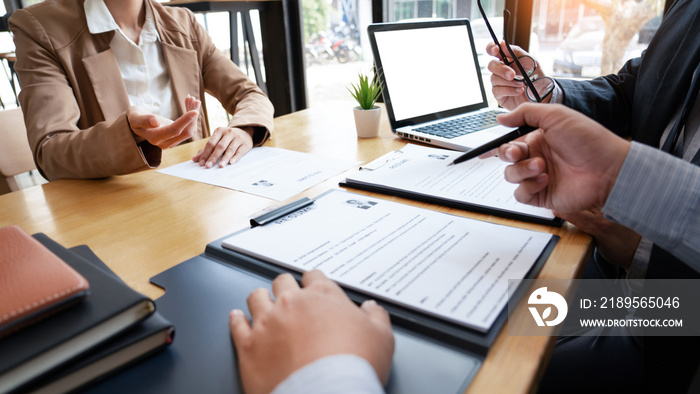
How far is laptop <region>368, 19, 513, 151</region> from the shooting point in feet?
3.60

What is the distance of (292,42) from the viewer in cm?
284

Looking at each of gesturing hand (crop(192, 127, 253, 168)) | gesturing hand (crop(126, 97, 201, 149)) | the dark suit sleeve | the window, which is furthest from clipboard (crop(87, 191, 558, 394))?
the window

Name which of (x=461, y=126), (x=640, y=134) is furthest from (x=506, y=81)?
(x=640, y=134)

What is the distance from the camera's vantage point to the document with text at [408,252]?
44cm

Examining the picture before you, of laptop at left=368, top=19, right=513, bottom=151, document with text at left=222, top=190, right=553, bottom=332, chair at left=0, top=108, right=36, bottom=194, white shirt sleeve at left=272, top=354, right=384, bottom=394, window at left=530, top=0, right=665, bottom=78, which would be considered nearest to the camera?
white shirt sleeve at left=272, top=354, right=384, bottom=394

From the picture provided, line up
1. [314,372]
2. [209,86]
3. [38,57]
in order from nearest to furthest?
[314,372]
[38,57]
[209,86]

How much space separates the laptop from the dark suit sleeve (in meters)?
0.18

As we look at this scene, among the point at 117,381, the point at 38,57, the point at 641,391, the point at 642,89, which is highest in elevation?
the point at 38,57

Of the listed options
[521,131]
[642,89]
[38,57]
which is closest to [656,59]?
[642,89]

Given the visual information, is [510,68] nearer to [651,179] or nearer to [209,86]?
[651,179]

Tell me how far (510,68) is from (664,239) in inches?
22.8

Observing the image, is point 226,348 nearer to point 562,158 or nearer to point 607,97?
point 562,158

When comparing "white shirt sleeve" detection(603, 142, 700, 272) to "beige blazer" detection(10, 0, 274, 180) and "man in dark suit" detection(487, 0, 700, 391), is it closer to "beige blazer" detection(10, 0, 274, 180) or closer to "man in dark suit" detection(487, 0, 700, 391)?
"man in dark suit" detection(487, 0, 700, 391)

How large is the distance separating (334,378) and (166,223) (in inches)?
18.9
